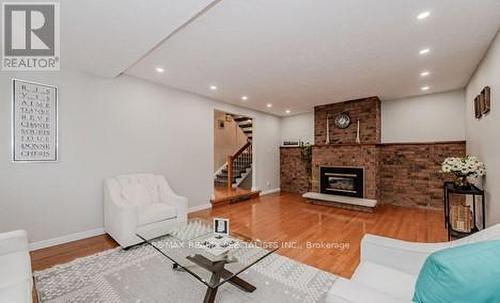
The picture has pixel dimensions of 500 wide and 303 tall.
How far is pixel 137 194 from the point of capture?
3479 millimetres

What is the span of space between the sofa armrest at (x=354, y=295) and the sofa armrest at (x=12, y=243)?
2443mm

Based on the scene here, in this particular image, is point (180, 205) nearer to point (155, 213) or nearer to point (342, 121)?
point (155, 213)

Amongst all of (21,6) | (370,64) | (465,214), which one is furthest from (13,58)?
(465,214)

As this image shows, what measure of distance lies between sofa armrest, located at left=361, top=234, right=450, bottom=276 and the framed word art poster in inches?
154

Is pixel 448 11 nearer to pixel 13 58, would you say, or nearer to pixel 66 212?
pixel 13 58

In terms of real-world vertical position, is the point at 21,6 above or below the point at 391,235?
above

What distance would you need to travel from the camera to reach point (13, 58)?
104 inches

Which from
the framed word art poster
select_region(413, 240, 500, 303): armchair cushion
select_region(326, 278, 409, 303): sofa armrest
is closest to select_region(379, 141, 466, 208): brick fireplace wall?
select_region(413, 240, 500, 303): armchair cushion

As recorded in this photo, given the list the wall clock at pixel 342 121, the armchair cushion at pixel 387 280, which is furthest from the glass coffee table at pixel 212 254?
the wall clock at pixel 342 121

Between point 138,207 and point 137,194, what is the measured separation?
A: 19.8 inches

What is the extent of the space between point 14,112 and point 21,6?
1.51m

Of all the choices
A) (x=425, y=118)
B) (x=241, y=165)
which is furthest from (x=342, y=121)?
(x=241, y=165)

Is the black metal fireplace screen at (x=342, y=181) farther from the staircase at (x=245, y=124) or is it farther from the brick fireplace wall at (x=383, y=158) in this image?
the staircase at (x=245, y=124)

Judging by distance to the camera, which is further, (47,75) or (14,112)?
(47,75)
